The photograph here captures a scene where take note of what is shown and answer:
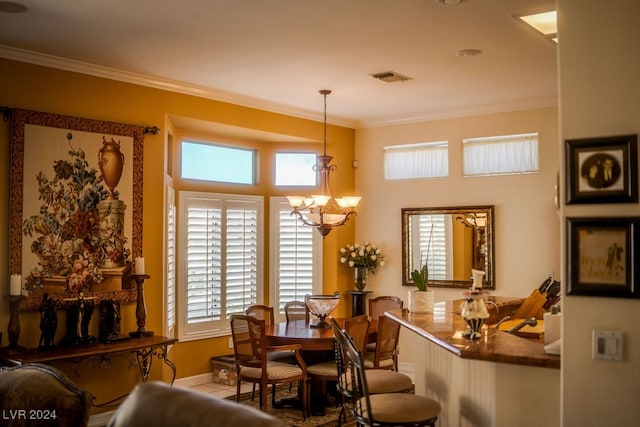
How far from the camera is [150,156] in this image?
5.78m

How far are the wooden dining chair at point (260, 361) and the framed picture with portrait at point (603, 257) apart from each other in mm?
3114

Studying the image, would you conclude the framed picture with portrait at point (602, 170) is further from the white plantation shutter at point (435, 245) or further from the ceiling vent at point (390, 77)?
the white plantation shutter at point (435, 245)

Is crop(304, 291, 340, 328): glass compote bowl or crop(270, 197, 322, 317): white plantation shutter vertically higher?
crop(270, 197, 322, 317): white plantation shutter

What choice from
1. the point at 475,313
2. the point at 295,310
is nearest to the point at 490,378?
the point at 475,313

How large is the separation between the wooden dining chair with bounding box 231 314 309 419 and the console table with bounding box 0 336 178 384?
585mm

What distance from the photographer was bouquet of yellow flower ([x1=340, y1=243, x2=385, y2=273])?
7668 mm

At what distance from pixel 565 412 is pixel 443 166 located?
496cm

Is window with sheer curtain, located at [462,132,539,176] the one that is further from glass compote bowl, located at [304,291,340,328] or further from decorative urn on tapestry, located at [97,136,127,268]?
decorative urn on tapestry, located at [97,136,127,268]

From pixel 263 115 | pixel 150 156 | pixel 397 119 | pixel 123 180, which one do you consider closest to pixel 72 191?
pixel 123 180

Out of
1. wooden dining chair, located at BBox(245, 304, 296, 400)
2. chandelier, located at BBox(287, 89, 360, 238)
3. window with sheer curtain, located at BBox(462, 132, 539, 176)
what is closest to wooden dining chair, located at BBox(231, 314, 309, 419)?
wooden dining chair, located at BBox(245, 304, 296, 400)

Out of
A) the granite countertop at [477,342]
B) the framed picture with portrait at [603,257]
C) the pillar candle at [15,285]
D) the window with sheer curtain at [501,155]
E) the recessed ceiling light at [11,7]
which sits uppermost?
the recessed ceiling light at [11,7]

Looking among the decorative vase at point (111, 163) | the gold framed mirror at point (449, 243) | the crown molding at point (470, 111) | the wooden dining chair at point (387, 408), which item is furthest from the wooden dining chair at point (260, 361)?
the crown molding at point (470, 111)

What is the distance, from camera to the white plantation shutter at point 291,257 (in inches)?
297

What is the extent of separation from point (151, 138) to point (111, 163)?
496 millimetres
